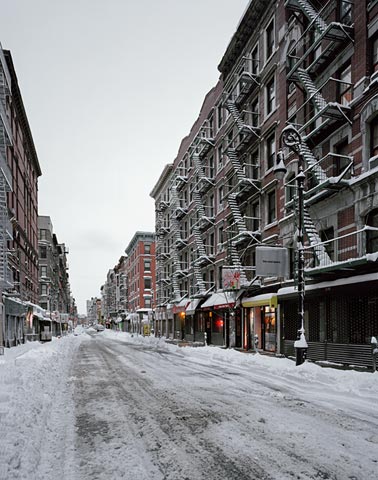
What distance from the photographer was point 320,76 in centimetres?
2019

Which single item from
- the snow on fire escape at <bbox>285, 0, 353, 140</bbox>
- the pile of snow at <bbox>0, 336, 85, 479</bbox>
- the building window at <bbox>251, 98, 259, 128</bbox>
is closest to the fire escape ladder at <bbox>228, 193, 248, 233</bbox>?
the building window at <bbox>251, 98, 259, 128</bbox>

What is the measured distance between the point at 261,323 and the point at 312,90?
14.3 metres

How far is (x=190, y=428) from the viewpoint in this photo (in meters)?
7.35

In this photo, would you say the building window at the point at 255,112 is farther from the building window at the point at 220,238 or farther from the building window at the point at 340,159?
the building window at the point at 340,159

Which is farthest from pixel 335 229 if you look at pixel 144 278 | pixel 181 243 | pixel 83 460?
pixel 144 278

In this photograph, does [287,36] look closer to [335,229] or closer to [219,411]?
[335,229]

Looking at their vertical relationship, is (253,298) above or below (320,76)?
below

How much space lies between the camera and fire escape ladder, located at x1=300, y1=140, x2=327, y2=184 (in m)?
18.4

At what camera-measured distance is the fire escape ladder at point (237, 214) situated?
27750 millimetres

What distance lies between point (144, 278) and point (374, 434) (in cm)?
7613

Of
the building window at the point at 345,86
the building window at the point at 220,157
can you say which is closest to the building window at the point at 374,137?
the building window at the point at 345,86

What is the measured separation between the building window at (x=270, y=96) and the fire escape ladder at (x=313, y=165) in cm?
718

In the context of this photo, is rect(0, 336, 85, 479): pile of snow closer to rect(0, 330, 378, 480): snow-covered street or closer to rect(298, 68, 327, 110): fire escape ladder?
rect(0, 330, 378, 480): snow-covered street

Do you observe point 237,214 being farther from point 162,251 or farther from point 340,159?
point 162,251
